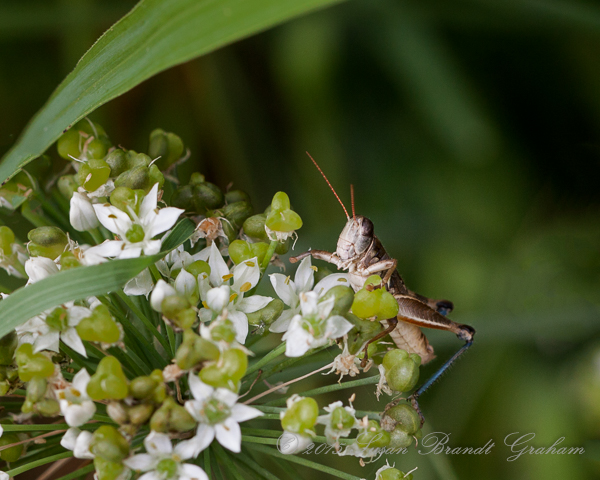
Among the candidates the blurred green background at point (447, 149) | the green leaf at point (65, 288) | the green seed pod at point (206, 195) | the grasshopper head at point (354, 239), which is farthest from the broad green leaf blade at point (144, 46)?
the blurred green background at point (447, 149)

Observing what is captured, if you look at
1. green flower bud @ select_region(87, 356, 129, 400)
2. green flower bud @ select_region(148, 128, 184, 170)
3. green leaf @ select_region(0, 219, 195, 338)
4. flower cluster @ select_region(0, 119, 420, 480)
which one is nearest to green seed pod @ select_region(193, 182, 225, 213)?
flower cluster @ select_region(0, 119, 420, 480)

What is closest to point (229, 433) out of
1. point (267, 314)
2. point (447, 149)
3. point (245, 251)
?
point (267, 314)

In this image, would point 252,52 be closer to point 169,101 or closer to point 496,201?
point 169,101

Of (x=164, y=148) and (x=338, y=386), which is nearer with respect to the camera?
→ (x=338, y=386)

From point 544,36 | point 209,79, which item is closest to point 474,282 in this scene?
point 544,36

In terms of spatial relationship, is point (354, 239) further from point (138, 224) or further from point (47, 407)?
point (47, 407)

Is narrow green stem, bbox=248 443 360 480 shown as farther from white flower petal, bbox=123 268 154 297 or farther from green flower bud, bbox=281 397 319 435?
white flower petal, bbox=123 268 154 297

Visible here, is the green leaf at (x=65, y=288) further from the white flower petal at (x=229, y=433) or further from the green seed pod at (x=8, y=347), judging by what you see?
the white flower petal at (x=229, y=433)
